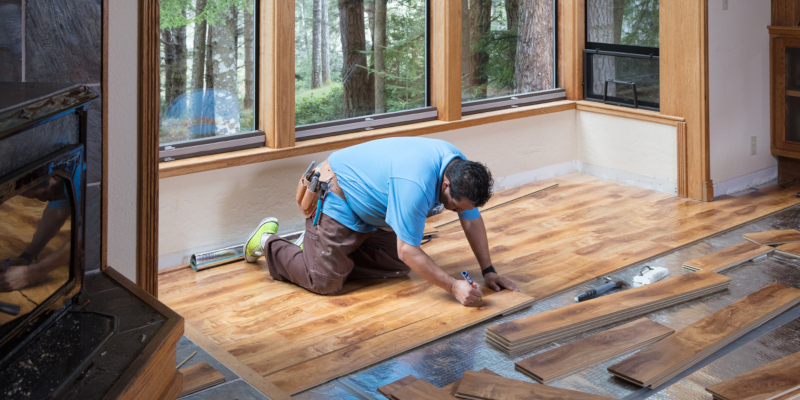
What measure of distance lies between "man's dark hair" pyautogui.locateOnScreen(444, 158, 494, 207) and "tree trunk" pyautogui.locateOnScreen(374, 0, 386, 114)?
1864 millimetres

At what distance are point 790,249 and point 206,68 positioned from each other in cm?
336

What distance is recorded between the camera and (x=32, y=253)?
5.90ft

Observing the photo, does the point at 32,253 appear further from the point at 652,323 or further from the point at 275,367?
the point at 652,323

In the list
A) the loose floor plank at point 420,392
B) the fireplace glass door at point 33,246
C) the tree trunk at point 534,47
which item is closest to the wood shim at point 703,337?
the loose floor plank at point 420,392

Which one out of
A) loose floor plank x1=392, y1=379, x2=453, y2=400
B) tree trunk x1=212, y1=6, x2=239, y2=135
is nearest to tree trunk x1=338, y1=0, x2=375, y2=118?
tree trunk x1=212, y1=6, x2=239, y2=135

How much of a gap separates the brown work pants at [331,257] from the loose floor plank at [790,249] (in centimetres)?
203

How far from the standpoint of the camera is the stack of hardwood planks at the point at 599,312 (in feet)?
9.93

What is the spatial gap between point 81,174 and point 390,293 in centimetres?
192

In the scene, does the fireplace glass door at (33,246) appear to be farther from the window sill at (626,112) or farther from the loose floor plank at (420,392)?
the window sill at (626,112)

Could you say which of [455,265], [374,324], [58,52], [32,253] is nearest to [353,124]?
[455,265]

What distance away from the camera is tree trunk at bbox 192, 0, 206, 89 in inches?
160

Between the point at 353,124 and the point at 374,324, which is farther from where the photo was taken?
the point at 353,124

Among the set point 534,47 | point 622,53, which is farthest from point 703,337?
point 534,47

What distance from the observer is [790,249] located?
4004 mm
